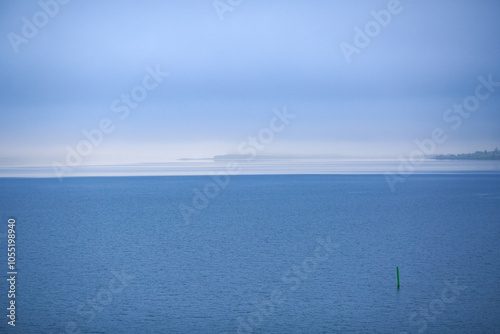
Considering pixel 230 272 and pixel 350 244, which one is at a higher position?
pixel 350 244

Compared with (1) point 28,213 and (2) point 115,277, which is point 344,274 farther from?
(1) point 28,213

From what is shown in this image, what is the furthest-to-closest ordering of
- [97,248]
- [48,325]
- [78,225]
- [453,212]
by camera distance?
1. [453,212]
2. [78,225]
3. [97,248]
4. [48,325]

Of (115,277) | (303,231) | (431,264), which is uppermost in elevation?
(303,231)

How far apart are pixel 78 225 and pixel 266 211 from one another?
100 ft

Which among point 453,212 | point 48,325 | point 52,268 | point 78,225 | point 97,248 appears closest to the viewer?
point 48,325

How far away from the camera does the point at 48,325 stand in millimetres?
24344

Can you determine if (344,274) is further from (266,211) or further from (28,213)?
(28,213)

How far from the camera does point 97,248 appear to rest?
4706 cm

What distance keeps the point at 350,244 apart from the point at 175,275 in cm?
1929

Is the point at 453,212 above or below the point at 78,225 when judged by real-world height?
above

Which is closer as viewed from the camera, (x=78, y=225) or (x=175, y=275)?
(x=175, y=275)

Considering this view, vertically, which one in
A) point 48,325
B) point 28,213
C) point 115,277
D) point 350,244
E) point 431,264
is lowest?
point 48,325

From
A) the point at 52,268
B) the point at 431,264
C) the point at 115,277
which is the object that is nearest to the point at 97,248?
the point at 52,268

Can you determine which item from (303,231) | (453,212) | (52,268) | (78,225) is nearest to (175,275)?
(52,268)
